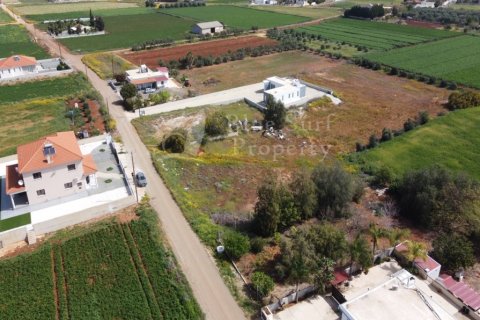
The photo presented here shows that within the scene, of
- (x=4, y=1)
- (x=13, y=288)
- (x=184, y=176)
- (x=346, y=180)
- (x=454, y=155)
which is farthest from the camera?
(x=4, y=1)

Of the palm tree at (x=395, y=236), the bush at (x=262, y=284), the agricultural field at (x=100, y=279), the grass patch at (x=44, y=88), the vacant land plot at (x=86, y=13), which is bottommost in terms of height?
the agricultural field at (x=100, y=279)

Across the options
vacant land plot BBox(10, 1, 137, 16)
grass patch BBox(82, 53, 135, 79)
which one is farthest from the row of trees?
vacant land plot BBox(10, 1, 137, 16)

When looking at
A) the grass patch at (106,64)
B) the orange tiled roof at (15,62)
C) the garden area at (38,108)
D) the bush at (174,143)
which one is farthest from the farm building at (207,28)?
the bush at (174,143)

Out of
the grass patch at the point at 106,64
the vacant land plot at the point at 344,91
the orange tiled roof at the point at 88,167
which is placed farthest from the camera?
the grass patch at the point at 106,64

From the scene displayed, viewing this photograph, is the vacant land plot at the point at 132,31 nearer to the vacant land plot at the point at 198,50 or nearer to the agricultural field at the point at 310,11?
the vacant land plot at the point at 198,50

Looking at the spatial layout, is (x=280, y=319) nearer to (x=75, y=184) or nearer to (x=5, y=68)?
(x=75, y=184)

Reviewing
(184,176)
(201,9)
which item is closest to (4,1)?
(201,9)

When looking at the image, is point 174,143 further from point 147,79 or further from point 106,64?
point 106,64

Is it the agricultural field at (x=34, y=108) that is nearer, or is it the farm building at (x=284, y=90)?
the agricultural field at (x=34, y=108)
